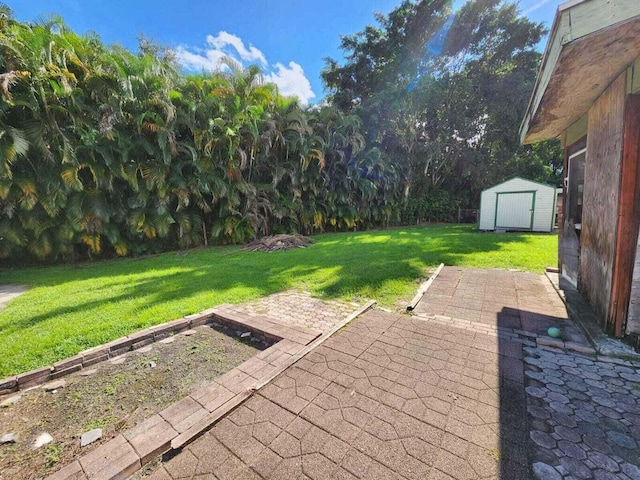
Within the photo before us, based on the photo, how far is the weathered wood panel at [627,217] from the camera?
8.53ft

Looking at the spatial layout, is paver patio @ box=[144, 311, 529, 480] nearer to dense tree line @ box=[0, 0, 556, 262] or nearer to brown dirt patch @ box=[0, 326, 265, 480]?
brown dirt patch @ box=[0, 326, 265, 480]

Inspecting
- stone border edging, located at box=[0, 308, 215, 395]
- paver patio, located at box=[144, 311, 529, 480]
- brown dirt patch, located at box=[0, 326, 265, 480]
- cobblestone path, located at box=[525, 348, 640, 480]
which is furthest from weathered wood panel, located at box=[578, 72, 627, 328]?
stone border edging, located at box=[0, 308, 215, 395]

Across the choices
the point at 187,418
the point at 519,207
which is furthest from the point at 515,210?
the point at 187,418

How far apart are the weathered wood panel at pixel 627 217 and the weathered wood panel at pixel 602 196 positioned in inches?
3.0

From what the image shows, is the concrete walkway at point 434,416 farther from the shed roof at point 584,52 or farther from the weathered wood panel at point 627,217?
the shed roof at point 584,52

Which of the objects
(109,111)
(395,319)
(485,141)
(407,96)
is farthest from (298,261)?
(485,141)

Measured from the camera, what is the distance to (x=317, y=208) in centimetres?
1311

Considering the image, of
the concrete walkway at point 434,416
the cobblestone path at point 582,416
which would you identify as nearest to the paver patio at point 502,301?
the concrete walkway at point 434,416

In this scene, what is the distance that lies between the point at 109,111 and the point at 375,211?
1247 cm

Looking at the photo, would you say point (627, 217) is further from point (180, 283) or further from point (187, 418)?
point (180, 283)

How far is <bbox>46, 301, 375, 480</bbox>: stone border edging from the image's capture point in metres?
1.50

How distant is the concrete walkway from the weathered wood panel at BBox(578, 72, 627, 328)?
0.76 metres

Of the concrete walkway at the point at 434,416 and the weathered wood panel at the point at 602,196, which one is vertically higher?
the weathered wood panel at the point at 602,196

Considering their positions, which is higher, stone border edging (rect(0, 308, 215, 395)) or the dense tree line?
the dense tree line
